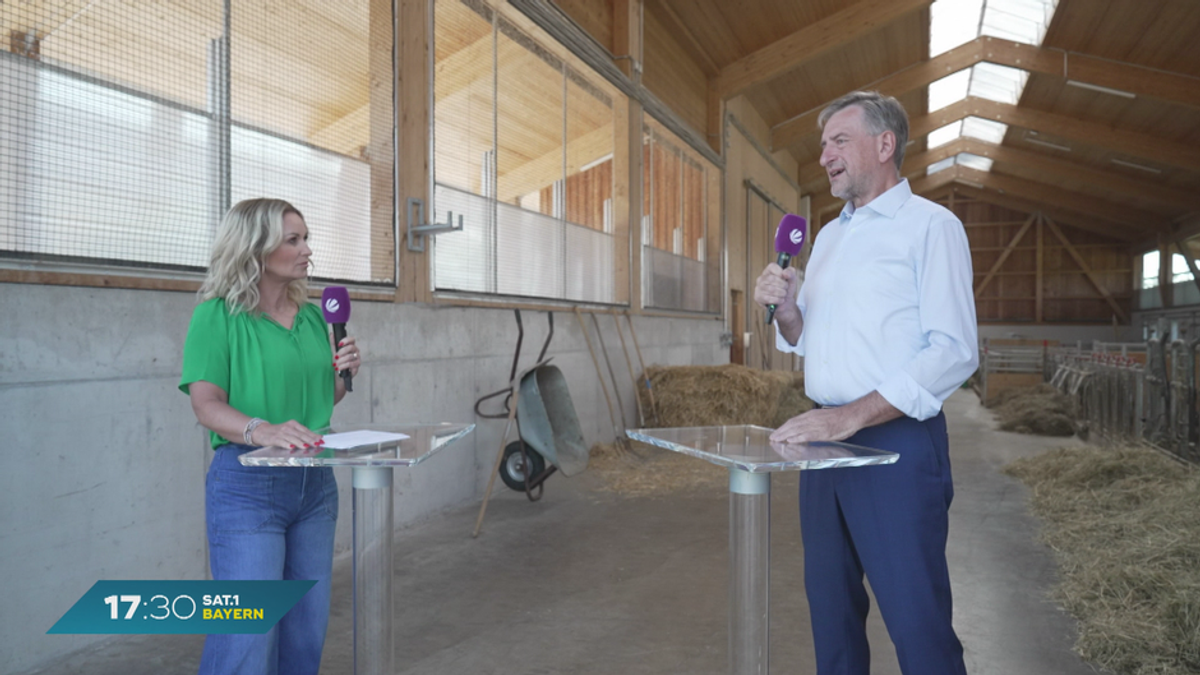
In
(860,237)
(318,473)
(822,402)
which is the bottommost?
(318,473)

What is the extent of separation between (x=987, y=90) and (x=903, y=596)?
16.9m

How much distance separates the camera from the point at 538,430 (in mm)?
4781

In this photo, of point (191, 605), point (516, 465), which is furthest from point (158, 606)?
point (516, 465)

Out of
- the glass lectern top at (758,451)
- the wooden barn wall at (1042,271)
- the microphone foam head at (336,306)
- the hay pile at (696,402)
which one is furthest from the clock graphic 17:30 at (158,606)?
the wooden barn wall at (1042,271)

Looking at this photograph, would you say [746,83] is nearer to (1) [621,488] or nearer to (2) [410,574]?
(1) [621,488]

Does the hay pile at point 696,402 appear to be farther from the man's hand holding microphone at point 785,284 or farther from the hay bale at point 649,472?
the man's hand holding microphone at point 785,284

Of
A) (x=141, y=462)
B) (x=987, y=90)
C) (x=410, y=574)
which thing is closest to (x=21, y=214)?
(x=141, y=462)

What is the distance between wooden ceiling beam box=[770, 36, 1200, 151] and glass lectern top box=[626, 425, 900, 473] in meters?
9.69

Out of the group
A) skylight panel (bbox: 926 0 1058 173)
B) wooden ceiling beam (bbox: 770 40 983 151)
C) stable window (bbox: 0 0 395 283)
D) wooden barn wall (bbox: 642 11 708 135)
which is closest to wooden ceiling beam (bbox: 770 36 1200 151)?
wooden ceiling beam (bbox: 770 40 983 151)

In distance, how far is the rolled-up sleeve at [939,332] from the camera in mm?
1475

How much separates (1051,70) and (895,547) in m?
12.1

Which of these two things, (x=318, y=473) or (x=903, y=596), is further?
(x=318, y=473)

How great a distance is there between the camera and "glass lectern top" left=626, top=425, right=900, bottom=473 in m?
1.26

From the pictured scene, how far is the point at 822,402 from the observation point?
66.9 inches
